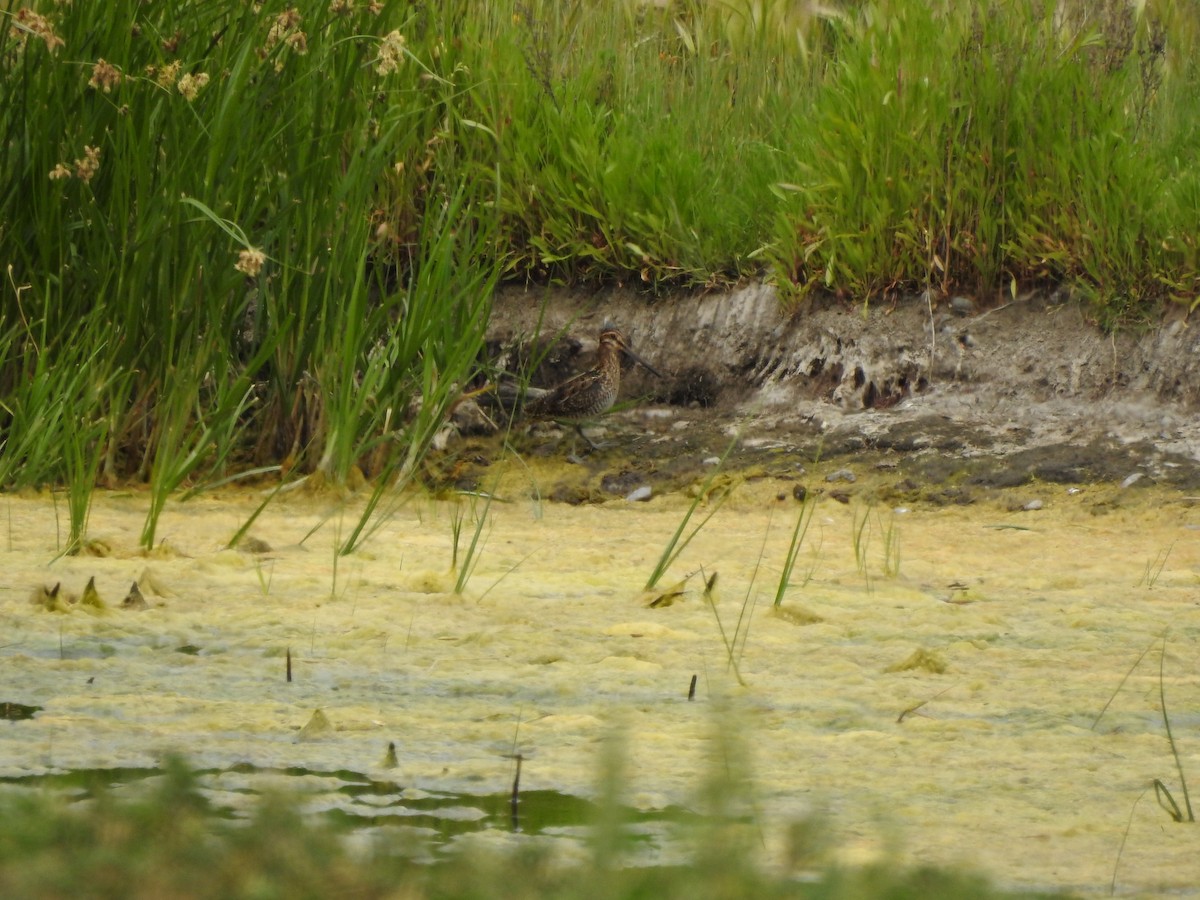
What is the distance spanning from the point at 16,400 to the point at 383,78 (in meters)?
1.48

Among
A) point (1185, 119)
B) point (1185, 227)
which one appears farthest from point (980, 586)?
point (1185, 119)

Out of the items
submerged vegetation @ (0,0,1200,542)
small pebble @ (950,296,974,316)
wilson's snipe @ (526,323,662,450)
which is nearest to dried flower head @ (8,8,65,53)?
submerged vegetation @ (0,0,1200,542)

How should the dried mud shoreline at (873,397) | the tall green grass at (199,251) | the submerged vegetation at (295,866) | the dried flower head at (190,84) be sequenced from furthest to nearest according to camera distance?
1. the dried mud shoreline at (873,397)
2. the tall green grass at (199,251)
3. the dried flower head at (190,84)
4. the submerged vegetation at (295,866)

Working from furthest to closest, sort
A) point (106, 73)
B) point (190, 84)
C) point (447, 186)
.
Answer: point (447, 186)
point (190, 84)
point (106, 73)

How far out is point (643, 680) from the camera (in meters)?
2.54

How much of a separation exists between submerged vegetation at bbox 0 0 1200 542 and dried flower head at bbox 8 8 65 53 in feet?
0.06

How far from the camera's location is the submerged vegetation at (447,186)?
425cm

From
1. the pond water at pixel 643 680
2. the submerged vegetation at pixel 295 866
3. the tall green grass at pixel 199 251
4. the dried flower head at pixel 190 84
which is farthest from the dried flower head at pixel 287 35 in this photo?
the submerged vegetation at pixel 295 866

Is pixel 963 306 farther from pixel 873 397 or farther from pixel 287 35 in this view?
pixel 287 35

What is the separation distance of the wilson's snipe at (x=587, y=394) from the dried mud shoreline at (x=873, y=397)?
0.11m

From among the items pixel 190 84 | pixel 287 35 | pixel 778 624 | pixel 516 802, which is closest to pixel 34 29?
pixel 190 84

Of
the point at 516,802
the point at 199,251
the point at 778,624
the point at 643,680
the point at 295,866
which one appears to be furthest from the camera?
the point at 199,251

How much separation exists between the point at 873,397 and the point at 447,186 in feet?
5.08

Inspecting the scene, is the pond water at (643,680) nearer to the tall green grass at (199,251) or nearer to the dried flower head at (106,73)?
the tall green grass at (199,251)
